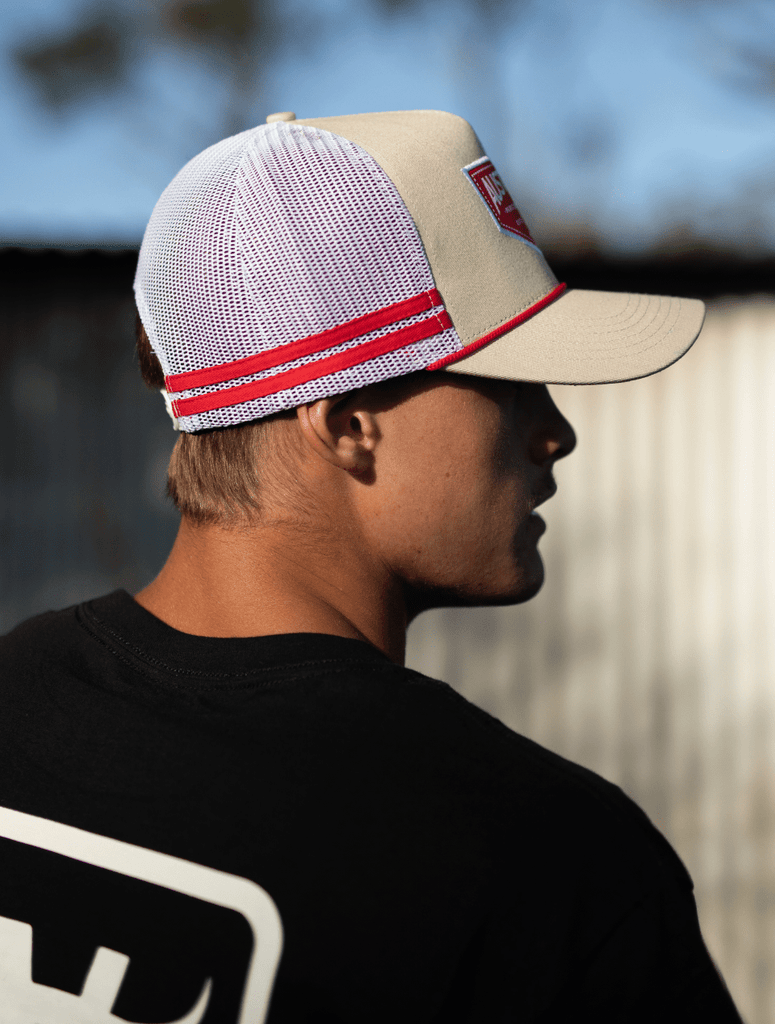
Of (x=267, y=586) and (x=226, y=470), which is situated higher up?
(x=226, y=470)

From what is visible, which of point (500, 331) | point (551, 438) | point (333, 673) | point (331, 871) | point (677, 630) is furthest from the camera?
point (677, 630)

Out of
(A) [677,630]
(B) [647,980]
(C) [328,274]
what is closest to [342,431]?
(C) [328,274]

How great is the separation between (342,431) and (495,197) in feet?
1.48

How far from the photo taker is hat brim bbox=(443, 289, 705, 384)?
1.17 meters

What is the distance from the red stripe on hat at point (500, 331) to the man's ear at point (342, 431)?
113mm

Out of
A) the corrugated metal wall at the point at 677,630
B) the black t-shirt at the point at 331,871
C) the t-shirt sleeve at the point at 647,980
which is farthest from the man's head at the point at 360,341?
the corrugated metal wall at the point at 677,630

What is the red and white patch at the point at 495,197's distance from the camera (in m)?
1.24

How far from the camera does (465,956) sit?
80cm

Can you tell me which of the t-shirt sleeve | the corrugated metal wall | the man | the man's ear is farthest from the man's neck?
the corrugated metal wall

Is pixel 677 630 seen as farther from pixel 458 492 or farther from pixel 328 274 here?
pixel 328 274

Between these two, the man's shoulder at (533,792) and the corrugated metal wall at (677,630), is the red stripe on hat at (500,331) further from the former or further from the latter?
the corrugated metal wall at (677,630)

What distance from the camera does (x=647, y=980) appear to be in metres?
0.82

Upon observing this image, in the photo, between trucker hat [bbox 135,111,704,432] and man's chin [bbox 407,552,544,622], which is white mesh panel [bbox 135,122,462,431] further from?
man's chin [bbox 407,552,544,622]

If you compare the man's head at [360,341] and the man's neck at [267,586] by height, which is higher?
the man's head at [360,341]
